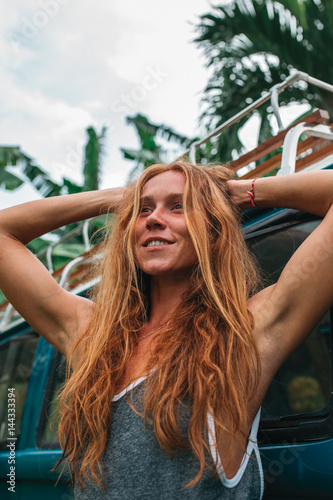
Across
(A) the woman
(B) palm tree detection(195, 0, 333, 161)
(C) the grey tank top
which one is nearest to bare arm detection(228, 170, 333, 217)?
(A) the woman

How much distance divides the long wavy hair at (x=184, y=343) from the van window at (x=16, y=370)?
1547 mm

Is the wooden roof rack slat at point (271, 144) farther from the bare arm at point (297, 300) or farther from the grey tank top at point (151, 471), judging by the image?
the grey tank top at point (151, 471)

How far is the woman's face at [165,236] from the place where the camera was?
1531mm

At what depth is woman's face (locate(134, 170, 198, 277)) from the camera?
1.53 metres

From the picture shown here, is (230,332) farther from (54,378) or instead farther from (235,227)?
(54,378)

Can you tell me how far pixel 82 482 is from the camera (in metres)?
1.35

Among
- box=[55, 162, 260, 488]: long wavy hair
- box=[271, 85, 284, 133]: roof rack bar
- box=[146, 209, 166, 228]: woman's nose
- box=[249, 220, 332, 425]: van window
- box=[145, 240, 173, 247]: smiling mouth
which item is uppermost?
A: box=[271, 85, 284, 133]: roof rack bar

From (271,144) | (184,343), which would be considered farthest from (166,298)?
(271,144)

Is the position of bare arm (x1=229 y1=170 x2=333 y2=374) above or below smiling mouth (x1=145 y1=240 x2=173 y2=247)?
below

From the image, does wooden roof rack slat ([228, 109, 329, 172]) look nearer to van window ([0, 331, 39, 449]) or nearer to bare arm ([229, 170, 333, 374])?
bare arm ([229, 170, 333, 374])

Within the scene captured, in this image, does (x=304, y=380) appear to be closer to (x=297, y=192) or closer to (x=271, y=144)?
(x=271, y=144)

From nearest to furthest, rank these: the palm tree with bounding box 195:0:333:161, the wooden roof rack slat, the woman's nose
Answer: the woman's nose
the wooden roof rack slat
the palm tree with bounding box 195:0:333:161

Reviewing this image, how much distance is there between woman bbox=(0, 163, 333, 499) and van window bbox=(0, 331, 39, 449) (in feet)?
4.75

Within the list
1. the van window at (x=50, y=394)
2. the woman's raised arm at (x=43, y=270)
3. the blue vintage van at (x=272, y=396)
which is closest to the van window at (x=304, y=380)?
the blue vintage van at (x=272, y=396)
